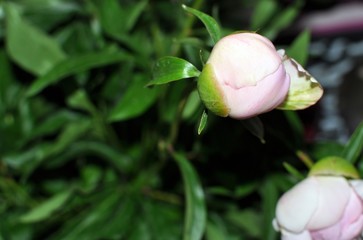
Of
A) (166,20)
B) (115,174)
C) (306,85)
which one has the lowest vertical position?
(115,174)

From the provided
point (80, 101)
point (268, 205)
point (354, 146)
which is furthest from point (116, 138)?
point (354, 146)

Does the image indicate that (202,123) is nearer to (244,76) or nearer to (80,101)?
(244,76)

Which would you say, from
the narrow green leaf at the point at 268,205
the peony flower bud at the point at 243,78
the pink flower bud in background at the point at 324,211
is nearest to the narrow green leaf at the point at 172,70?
the peony flower bud at the point at 243,78

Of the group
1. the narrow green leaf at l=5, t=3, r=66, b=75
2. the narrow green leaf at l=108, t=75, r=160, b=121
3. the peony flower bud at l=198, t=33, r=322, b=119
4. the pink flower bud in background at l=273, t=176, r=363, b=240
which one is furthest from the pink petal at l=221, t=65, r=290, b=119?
the narrow green leaf at l=5, t=3, r=66, b=75

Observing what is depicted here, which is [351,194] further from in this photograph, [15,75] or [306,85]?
[15,75]

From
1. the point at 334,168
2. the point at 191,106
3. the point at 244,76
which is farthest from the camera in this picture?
the point at 191,106

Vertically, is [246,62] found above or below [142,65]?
above

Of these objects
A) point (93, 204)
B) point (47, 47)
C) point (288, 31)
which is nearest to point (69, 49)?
point (47, 47)
